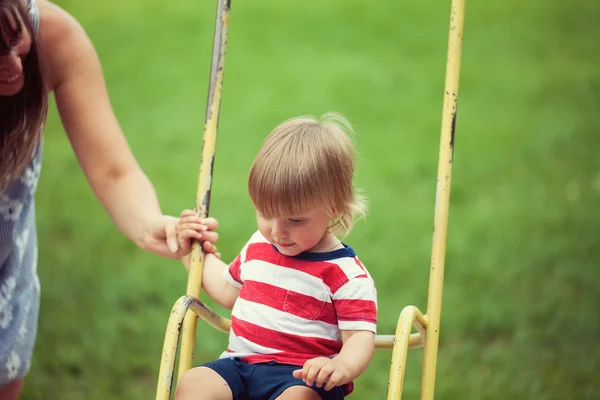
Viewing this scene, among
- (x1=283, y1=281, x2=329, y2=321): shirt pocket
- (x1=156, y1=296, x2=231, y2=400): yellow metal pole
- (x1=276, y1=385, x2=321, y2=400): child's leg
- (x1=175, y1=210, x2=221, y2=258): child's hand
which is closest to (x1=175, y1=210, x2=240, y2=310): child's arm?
(x1=175, y1=210, x2=221, y2=258): child's hand

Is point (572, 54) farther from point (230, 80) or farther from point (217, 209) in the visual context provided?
point (217, 209)

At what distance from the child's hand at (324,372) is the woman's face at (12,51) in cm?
92

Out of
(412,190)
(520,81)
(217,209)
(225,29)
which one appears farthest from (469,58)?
(225,29)

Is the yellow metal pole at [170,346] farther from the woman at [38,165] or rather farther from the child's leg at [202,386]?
the woman at [38,165]

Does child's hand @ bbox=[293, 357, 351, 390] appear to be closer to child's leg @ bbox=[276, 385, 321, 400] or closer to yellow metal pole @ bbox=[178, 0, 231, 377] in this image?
child's leg @ bbox=[276, 385, 321, 400]

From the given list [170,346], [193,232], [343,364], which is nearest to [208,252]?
[193,232]

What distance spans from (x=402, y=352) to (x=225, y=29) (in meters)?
0.95

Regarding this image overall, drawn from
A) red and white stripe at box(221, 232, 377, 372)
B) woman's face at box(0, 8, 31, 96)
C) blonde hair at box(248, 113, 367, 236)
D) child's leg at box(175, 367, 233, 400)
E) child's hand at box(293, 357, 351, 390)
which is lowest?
child's leg at box(175, 367, 233, 400)

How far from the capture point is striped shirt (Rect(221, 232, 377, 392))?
77.2 inches

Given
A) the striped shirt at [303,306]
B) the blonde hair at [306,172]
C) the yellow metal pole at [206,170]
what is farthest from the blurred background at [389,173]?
the yellow metal pole at [206,170]

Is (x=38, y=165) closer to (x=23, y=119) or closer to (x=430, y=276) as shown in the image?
(x=23, y=119)

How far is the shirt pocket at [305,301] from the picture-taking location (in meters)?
1.99

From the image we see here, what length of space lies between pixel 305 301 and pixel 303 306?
0.04 ft

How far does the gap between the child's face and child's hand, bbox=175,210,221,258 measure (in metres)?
0.26
